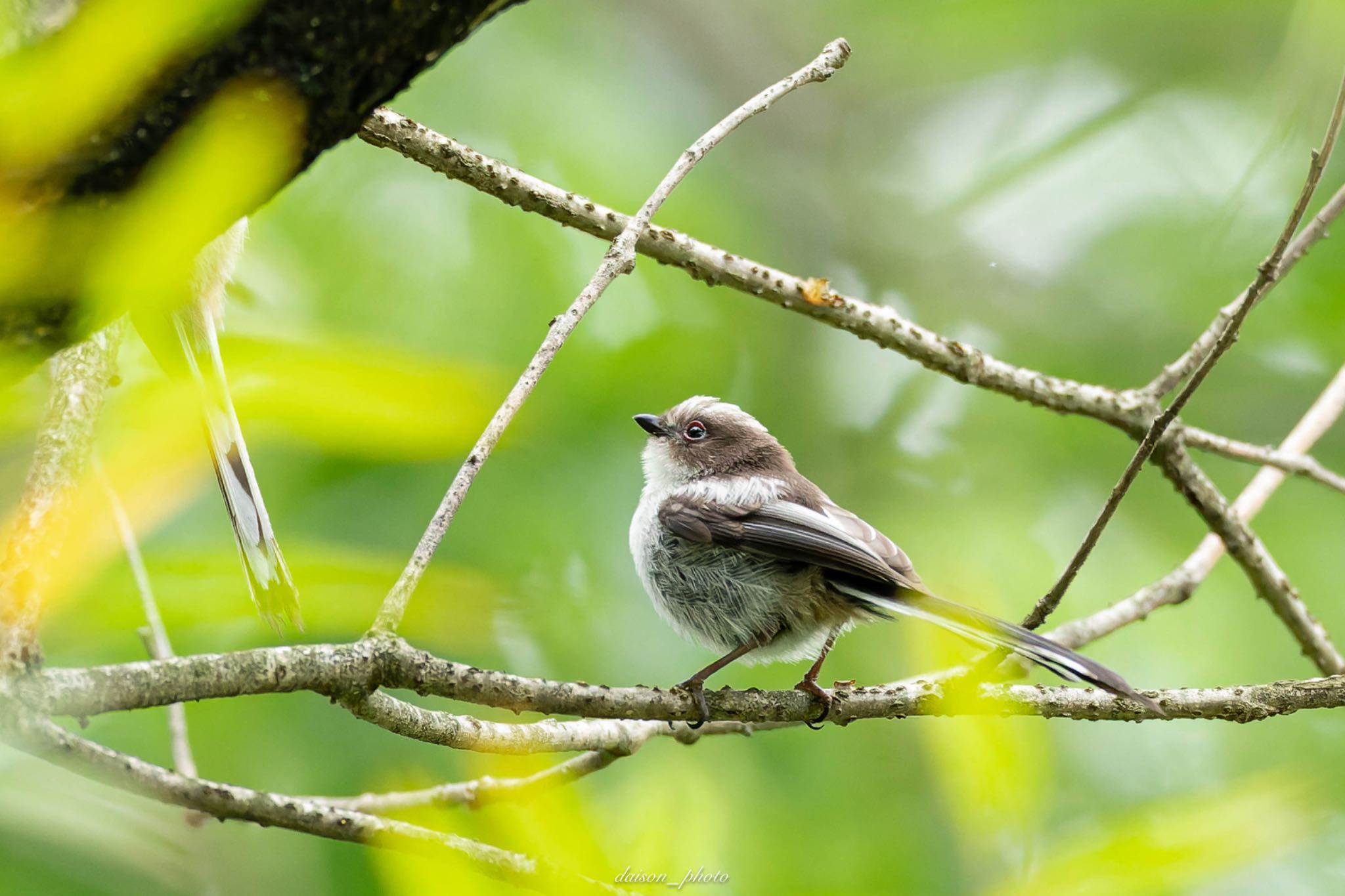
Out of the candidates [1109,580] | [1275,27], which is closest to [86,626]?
[1109,580]

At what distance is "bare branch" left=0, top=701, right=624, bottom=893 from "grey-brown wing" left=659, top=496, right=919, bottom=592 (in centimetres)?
126

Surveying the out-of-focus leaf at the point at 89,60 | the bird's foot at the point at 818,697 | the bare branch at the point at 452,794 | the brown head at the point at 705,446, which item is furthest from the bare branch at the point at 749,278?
the out-of-focus leaf at the point at 89,60

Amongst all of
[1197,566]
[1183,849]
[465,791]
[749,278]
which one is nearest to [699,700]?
[465,791]

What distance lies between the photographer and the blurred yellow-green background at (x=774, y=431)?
140 centimetres

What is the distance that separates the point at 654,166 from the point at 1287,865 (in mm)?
3572

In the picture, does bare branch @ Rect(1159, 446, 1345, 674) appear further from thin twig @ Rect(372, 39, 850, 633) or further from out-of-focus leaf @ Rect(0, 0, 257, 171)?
out-of-focus leaf @ Rect(0, 0, 257, 171)

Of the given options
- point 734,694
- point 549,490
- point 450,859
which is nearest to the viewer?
point 450,859

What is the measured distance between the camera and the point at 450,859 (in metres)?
1.38

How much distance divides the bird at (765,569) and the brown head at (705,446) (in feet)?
0.14

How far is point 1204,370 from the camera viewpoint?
81.9 inches

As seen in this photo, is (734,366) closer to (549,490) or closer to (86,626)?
(549,490)

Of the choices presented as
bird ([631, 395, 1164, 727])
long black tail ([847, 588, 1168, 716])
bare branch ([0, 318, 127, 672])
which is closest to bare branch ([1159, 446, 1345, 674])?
bird ([631, 395, 1164, 727])

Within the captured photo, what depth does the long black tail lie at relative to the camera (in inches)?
77.8

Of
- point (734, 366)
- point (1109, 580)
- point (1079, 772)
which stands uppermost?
point (734, 366)
